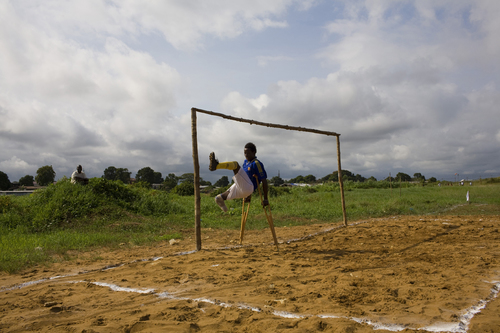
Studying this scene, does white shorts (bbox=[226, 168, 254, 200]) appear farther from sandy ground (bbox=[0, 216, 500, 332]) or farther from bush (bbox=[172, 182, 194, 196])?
bush (bbox=[172, 182, 194, 196])

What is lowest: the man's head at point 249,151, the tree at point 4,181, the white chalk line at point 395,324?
the white chalk line at point 395,324

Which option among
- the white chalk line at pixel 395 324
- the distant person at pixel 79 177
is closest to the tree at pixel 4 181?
the distant person at pixel 79 177

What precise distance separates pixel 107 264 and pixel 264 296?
320 cm

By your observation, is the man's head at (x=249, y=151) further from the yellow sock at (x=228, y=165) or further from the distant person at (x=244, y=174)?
the yellow sock at (x=228, y=165)

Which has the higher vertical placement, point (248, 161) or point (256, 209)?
point (248, 161)

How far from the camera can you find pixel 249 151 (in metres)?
6.03

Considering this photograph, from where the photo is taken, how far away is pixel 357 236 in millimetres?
7277

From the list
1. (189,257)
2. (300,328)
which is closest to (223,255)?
(189,257)

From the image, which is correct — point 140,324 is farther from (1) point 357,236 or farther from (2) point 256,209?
(2) point 256,209

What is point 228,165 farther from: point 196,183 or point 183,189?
point 183,189

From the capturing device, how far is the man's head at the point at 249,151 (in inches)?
237

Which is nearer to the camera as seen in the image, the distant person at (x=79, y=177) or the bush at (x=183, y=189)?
the distant person at (x=79, y=177)

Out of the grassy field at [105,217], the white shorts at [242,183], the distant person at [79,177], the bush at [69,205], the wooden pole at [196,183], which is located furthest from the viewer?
the distant person at [79,177]

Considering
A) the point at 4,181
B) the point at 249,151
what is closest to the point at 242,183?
the point at 249,151
